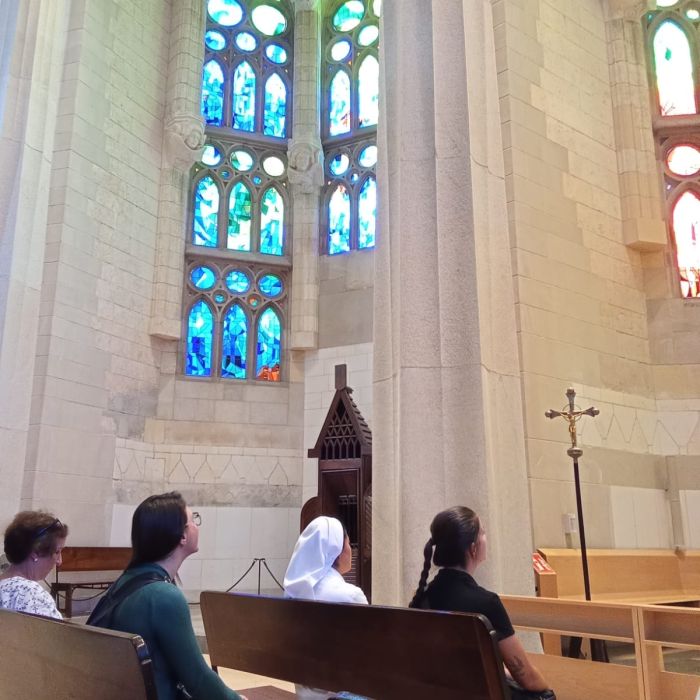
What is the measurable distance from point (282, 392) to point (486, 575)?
8.42m

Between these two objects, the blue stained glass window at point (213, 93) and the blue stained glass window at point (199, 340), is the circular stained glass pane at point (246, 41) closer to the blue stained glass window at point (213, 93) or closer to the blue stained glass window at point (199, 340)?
the blue stained glass window at point (213, 93)

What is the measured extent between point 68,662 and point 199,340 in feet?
34.4

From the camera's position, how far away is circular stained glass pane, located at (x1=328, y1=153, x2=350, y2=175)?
13.3 metres

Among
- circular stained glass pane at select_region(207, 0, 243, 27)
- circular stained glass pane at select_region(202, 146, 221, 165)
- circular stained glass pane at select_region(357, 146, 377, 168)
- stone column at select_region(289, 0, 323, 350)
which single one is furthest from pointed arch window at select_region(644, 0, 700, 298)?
circular stained glass pane at select_region(207, 0, 243, 27)

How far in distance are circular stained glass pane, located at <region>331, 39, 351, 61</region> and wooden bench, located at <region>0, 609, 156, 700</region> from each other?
1312 centimetres

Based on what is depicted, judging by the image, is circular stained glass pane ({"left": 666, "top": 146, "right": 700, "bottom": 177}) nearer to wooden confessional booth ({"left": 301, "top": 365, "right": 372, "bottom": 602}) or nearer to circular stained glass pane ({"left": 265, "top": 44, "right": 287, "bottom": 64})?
wooden confessional booth ({"left": 301, "top": 365, "right": 372, "bottom": 602})

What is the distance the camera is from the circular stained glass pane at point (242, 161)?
13.3 metres

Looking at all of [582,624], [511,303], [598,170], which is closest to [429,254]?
[511,303]

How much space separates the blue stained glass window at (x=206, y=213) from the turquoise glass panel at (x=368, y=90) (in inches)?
115

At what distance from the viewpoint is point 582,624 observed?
3262 millimetres

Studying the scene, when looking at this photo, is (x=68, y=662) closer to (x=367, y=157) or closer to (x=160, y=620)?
(x=160, y=620)

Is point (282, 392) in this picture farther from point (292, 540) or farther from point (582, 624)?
point (582, 624)

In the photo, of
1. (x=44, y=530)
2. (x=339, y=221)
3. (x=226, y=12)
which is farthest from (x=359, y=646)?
(x=226, y=12)

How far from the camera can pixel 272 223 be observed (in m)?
13.4
